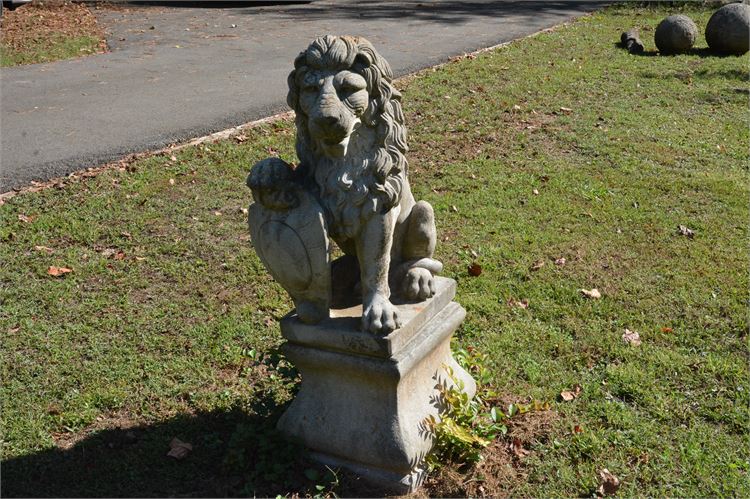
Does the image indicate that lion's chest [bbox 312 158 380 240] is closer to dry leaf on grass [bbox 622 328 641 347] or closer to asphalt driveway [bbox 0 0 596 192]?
dry leaf on grass [bbox 622 328 641 347]

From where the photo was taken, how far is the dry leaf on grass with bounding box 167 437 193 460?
13.2 ft

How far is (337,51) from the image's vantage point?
318cm

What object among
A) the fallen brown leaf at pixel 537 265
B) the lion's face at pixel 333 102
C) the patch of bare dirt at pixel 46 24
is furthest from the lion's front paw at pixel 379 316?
the patch of bare dirt at pixel 46 24

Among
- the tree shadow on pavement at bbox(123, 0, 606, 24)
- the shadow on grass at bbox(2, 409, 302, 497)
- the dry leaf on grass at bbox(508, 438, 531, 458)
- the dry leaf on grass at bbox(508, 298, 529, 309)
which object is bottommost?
the dry leaf on grass at bbox(508, 298, 529, 309)

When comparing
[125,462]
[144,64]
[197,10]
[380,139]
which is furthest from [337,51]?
[197,10]

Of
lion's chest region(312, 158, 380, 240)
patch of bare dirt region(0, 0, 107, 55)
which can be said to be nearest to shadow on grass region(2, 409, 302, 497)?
lion's chest region(312, 158, 380, 240)

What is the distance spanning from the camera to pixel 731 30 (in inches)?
547

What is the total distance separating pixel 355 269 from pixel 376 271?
1.50 feet

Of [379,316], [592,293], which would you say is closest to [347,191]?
[379,316]

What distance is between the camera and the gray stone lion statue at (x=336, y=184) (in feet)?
10.5

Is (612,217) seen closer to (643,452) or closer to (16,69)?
(643,452)

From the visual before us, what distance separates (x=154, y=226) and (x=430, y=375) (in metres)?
3.88

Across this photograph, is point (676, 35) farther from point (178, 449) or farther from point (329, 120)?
point (178, 449)

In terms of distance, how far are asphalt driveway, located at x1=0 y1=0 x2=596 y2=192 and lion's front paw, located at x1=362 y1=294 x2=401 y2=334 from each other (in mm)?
5550
